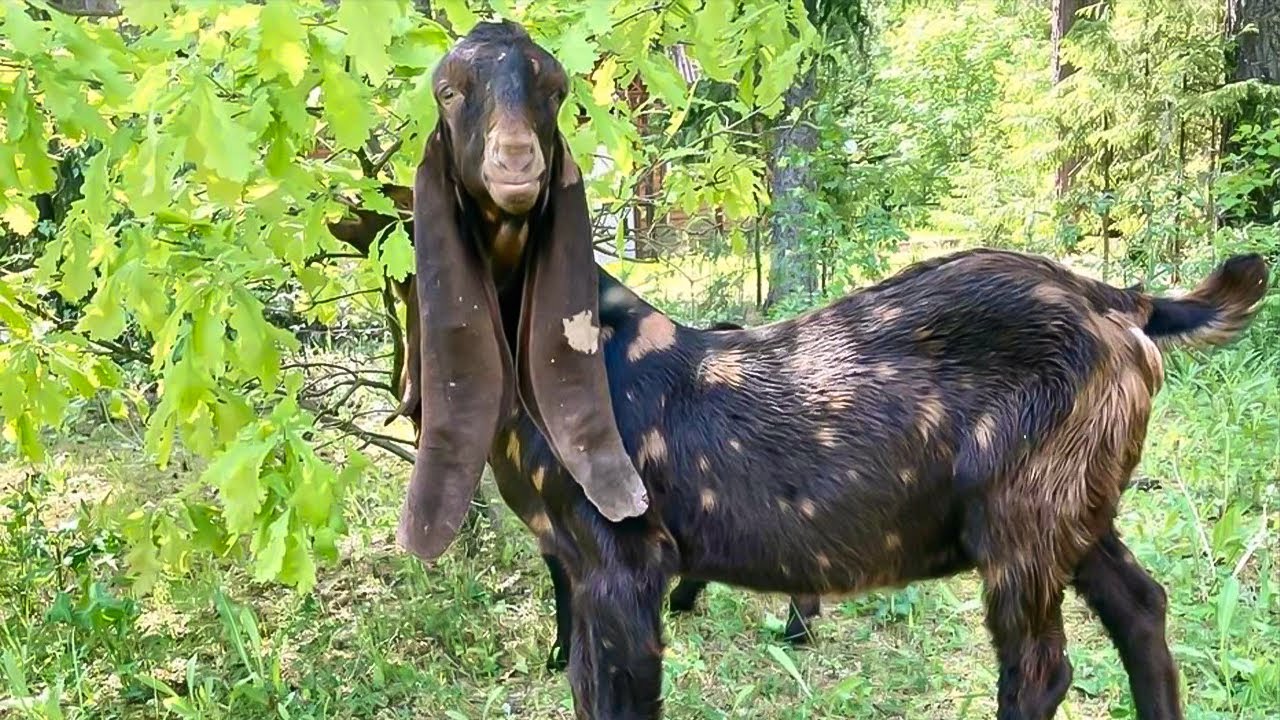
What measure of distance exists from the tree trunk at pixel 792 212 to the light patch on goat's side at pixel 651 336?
415 centimetres

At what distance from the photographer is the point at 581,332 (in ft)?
7.06

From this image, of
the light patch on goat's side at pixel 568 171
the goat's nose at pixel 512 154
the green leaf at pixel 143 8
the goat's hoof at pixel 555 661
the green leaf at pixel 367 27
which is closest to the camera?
the green leaf at pixel 367 27

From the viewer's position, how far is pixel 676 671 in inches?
131

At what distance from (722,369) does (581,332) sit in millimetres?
490

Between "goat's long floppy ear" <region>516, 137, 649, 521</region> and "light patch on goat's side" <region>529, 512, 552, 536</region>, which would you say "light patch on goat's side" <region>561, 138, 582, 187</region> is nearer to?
"goat's long floppy ear" <region>516, 137, 649, 521</region>

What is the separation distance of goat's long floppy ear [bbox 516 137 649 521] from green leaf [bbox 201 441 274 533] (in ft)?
2.01

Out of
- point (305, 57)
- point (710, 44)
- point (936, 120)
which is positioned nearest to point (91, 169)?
point (305, 57)


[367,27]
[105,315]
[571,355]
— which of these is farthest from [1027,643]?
[105,315]

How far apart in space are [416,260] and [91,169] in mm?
741

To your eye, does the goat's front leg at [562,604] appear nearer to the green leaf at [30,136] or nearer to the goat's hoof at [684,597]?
the goat's hoof at [684,597]

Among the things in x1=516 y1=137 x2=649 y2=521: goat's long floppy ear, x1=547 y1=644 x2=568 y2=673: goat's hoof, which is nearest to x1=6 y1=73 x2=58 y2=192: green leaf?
x1=516 y1=137 x2=649 y2=521: goat's long floppy ear

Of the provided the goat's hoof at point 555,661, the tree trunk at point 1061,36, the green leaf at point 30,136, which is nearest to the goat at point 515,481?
the goat's hoof at point 555,661

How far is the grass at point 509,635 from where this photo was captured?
3133mm

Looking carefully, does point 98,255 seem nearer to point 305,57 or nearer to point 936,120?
point 305,57
